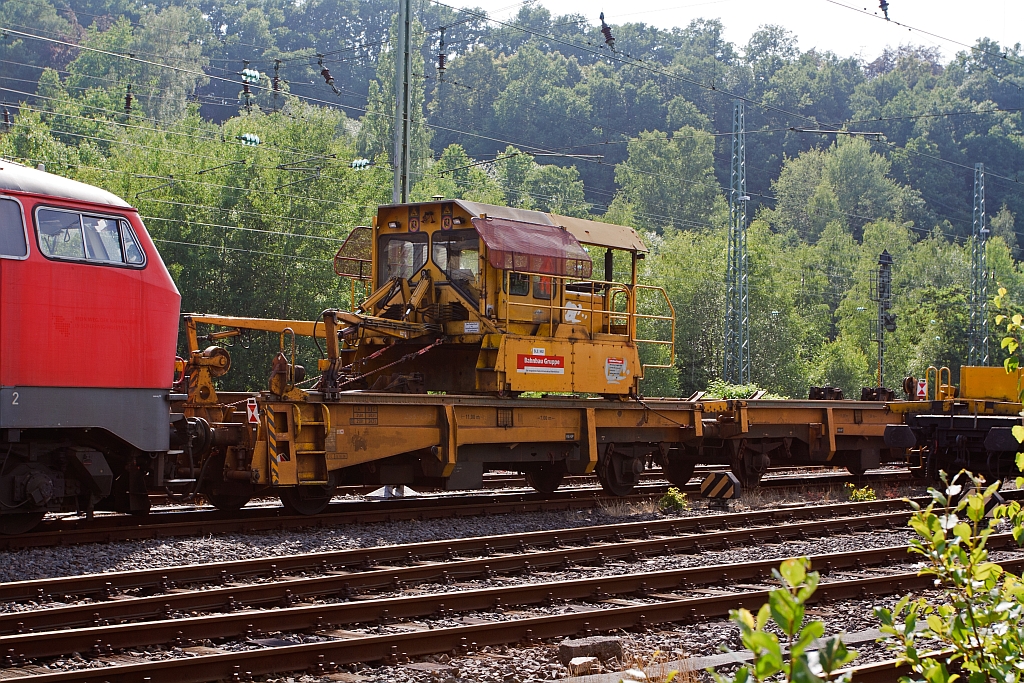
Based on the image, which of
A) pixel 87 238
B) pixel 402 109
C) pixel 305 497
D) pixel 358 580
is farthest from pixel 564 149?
pixel 358 580

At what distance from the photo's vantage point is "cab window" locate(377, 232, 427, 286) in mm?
14852

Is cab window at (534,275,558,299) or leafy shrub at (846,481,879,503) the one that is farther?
leafy shrub at (846,481,879,503)

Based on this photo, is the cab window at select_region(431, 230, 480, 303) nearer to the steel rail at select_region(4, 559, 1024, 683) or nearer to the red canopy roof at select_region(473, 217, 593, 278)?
the red canopy roof at select_region(473, 217, 593, 278)

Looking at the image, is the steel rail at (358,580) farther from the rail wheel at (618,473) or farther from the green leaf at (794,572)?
the green leaf at (794,572)

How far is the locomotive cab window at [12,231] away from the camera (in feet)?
32.0

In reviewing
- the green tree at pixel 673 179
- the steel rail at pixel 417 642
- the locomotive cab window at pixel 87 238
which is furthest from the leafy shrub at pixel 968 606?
the green tree at pixel 673 179

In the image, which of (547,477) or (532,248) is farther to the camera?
(547,477)

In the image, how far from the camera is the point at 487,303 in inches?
551

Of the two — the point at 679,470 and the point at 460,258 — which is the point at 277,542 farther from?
the point at 679,470

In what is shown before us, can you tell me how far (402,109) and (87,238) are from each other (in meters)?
9.81

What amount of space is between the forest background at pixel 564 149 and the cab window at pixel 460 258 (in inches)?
924

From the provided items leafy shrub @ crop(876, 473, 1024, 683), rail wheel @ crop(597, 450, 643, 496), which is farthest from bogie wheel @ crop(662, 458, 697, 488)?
leafy shrub @ crop(876, 473, 1024, 683)

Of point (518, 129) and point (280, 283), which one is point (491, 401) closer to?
point (280, 283)

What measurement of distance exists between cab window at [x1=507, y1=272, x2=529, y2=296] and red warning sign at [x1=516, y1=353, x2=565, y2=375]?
35.5 inches
